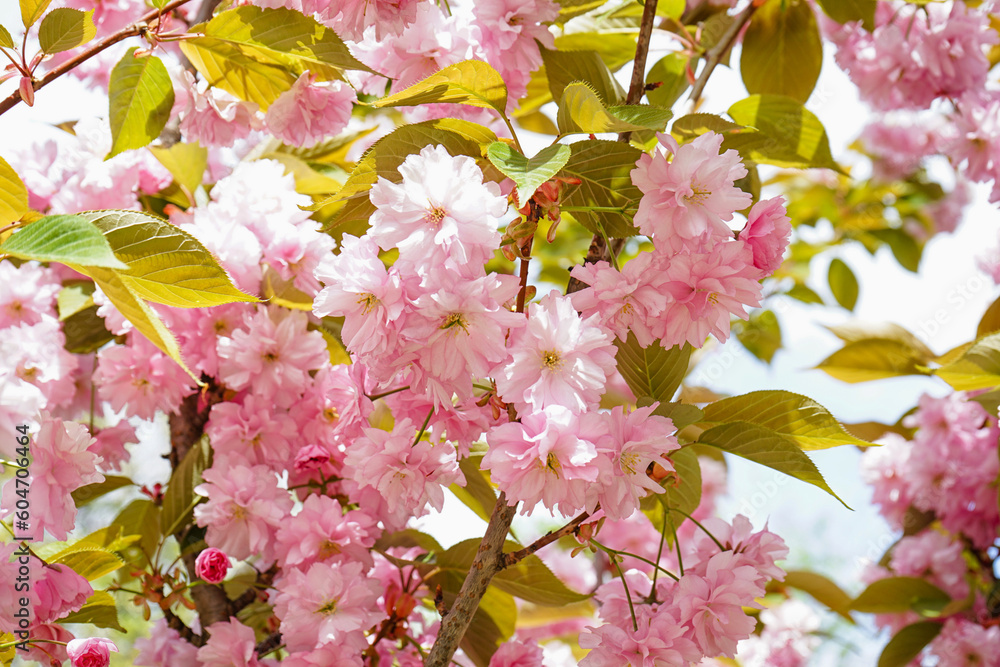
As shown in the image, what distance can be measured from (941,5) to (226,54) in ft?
4.30

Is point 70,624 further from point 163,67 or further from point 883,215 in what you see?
point 883,215

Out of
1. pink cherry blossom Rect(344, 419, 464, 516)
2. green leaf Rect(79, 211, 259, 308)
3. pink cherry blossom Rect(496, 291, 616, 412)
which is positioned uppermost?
pink cherry blossom Rect(496, 291, 616, 412)

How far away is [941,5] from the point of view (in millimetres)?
1429

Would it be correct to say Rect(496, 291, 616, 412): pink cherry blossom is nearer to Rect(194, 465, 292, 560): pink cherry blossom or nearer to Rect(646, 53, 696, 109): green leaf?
Rect(194, 465, 292, 560): pink cherry blossom

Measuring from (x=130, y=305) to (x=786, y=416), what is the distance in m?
0.58

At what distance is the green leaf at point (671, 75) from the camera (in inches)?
42.0

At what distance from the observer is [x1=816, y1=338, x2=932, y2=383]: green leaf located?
137 centimetres

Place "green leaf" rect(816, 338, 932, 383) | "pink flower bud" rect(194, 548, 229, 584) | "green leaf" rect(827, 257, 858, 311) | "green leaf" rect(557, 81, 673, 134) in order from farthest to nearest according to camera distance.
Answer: "green leaf" rect(827, 257, 858, 311), "green leaf" rect(816, 338, 932, 383), "pink flower bud" rect(194, 548, 229, 584), "green leaf" rect(557, 81, 673, 134)

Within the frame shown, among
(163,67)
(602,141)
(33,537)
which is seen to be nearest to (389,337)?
(602,141)

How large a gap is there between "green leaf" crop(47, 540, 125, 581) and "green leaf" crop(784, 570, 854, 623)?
1.24m

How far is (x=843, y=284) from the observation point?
93.3 inches

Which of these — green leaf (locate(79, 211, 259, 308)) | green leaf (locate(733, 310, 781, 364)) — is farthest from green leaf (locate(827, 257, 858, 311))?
green leaf (locate(79, 211, 259, 308))

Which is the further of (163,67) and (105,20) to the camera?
(105,20)

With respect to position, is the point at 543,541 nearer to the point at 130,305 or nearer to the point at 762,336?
the point at 130,305
